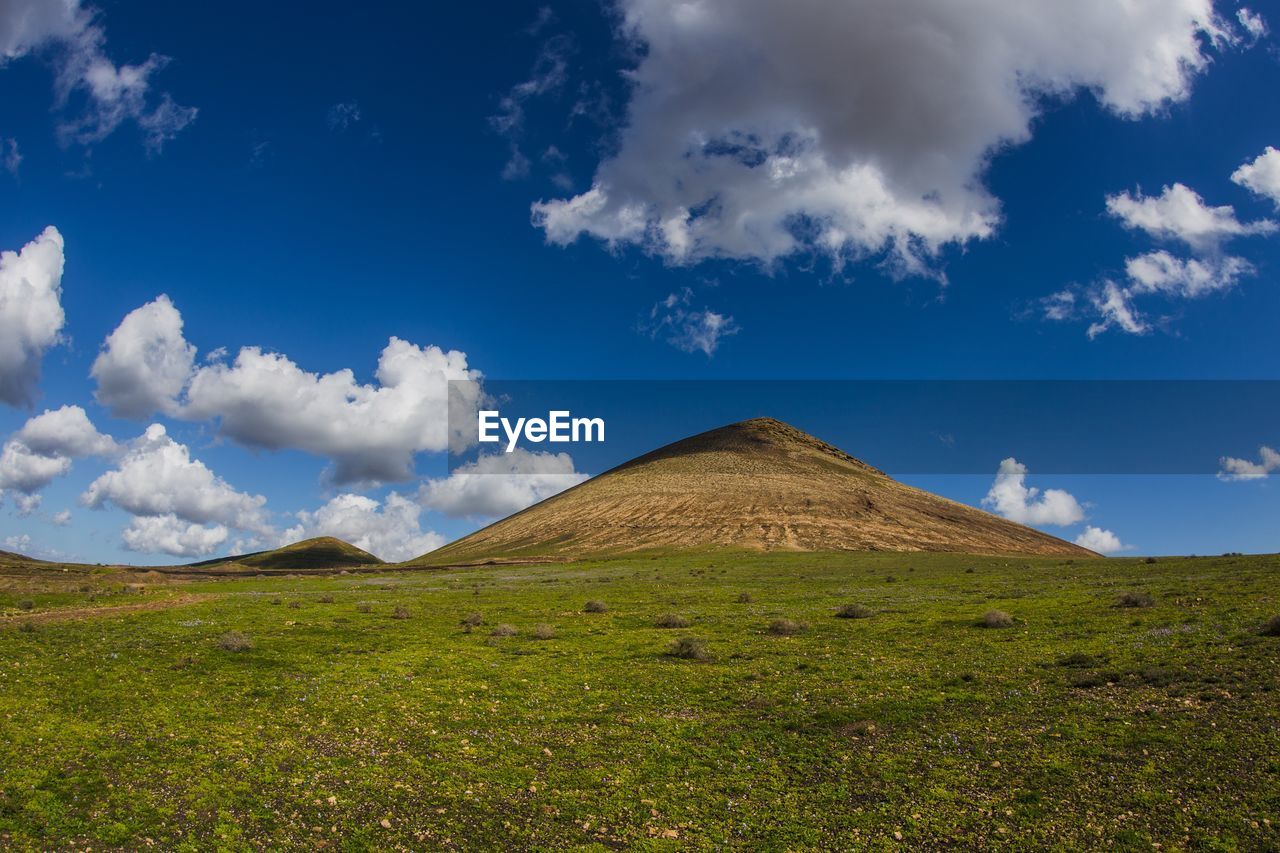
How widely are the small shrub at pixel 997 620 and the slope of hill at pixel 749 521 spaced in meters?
86.0

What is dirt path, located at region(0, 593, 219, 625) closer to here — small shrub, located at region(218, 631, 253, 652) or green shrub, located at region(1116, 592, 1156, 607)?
small shrub, located at region(218, 631, 253, 652)

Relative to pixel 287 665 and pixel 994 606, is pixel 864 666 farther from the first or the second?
pixel 287 665

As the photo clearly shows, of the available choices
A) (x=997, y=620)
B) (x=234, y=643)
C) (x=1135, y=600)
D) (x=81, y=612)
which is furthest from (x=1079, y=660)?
(x=81, y=612)

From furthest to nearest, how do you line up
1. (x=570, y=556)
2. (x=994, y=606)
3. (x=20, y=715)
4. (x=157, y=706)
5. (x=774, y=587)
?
(x=570, y=556) < (x=774, y=587) < (x=994, y=606) < (x=157, y=706) < (x=20, y=715)

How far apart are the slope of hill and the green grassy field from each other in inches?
3753

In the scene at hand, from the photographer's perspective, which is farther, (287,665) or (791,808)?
(287,665)

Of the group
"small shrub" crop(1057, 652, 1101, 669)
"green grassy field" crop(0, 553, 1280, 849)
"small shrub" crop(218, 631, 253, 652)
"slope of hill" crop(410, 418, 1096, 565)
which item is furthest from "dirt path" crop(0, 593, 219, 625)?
"slope of hill" crop(410, 418, 1096, 565)

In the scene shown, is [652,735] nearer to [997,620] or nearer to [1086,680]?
[1086,680]

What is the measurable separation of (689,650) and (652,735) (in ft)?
35.0

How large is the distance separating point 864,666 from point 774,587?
124 feet

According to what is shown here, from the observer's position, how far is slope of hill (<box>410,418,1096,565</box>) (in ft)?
440

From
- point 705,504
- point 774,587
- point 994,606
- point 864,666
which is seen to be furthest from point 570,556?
point 864,666

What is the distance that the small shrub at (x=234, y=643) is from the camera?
103 ft

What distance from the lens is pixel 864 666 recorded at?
28422mm
